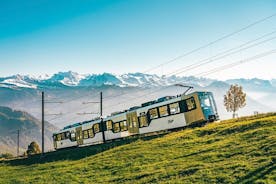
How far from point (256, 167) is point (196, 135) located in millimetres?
14676

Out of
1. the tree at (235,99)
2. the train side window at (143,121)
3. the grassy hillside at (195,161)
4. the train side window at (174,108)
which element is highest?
the tree at (235,99)

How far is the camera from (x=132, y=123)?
158ft

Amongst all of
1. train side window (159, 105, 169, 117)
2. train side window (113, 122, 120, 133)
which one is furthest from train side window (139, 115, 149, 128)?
train side window (113, 122, 120, 133)

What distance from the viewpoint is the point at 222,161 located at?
71.1ft

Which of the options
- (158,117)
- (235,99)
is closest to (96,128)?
(158,117)

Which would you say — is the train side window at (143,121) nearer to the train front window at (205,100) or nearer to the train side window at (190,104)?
the train side window at (190,104)

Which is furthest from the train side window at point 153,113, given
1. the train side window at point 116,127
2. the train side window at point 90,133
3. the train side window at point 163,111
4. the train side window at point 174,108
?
the train side window at point 90,133

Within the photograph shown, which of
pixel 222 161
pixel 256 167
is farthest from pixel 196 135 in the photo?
pixel 256 167

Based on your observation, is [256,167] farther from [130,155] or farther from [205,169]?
[130,155]

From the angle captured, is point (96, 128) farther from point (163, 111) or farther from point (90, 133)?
point (163, 111)

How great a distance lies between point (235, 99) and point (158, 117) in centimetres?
5443

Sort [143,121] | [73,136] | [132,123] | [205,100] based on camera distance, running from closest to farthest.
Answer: [205,100]
[143,121]
[132,123]
[73,136]

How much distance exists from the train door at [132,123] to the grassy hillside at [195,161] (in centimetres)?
919

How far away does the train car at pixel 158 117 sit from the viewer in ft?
134
